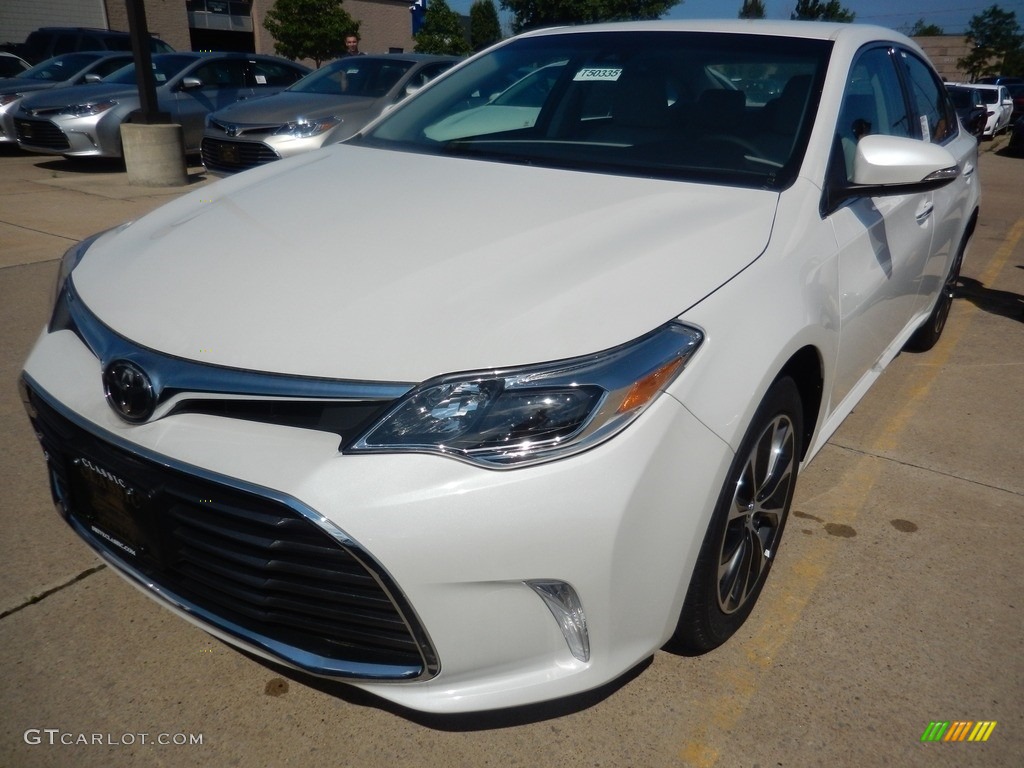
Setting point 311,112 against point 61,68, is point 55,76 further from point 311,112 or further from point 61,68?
point 311,112

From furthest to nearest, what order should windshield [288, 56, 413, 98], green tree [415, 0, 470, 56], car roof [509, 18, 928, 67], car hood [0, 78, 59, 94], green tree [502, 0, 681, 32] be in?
green tree [415, 0, 470, 56] → green tree [502, 0, 681, 32] → car hood [0, 78, 59, 94] → windshield [288, 56, 413, 98] → car roof [509, 18, 928, 67]

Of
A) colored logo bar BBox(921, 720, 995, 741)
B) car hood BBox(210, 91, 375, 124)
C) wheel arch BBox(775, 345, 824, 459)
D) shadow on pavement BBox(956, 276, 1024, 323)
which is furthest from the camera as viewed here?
car hood BBox(210, 91, 375, 124)

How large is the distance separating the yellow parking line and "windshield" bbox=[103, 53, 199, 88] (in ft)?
33.0

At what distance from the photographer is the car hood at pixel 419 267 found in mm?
1722

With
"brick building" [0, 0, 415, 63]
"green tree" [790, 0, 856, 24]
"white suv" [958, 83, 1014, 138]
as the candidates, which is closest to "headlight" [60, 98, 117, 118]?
"brick building" [0, 0, 415, 63]

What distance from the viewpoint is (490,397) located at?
5.42 feet

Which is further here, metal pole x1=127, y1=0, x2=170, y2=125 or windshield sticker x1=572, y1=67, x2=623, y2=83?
metal pole x1=127, y1=0, x2=170, y2=125

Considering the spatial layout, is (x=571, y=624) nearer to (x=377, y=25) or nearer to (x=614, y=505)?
(x=614, y=505)

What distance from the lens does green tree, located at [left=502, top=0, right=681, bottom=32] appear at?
1732 inches

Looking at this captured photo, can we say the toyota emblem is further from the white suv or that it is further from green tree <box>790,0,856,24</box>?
green tree <box>790,0,856,24</box>

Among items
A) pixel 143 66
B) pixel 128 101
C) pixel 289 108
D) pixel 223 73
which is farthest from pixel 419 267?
pixel 223 73

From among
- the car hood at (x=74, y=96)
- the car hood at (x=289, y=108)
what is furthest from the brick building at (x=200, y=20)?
the car hood at (x=289, y=108)

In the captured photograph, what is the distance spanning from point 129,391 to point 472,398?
0.78 metres

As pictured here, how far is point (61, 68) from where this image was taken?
40.3 feet
